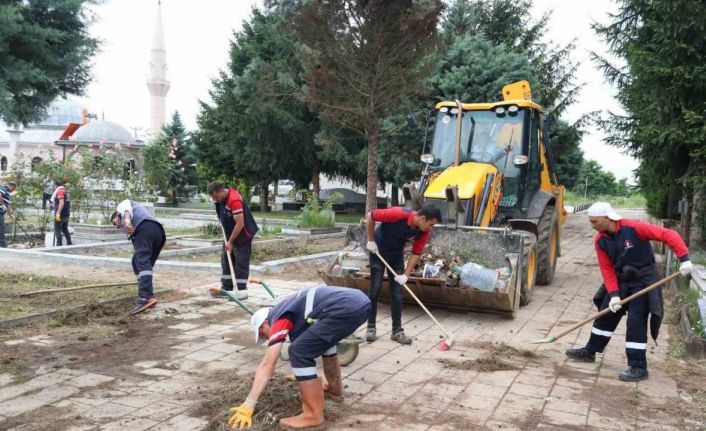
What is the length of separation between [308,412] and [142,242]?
14.2ft

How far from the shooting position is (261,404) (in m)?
4.13

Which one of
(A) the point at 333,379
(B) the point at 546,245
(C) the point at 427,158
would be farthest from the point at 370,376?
(B) the point at 546,245

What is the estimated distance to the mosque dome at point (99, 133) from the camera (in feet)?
168

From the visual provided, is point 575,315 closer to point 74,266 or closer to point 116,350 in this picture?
point 116,350

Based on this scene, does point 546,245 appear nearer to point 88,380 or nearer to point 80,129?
point 88,380

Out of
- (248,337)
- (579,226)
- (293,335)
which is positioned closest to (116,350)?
(248,337)

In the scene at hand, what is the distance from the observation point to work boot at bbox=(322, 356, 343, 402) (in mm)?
4410

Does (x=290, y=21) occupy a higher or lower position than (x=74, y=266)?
higher

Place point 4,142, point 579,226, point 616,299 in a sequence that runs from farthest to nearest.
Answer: point 4,142
point 579,226
point 616,299

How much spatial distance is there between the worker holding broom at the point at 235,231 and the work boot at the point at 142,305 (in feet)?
2.95

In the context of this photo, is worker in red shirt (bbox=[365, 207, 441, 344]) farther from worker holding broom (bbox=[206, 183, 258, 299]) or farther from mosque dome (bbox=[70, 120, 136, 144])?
mosque dome (bbox=[70, 120, 136, 144])

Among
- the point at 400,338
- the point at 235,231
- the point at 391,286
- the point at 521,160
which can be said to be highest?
the point at 521,160

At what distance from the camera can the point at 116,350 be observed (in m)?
5.72

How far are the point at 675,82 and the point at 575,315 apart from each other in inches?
246
